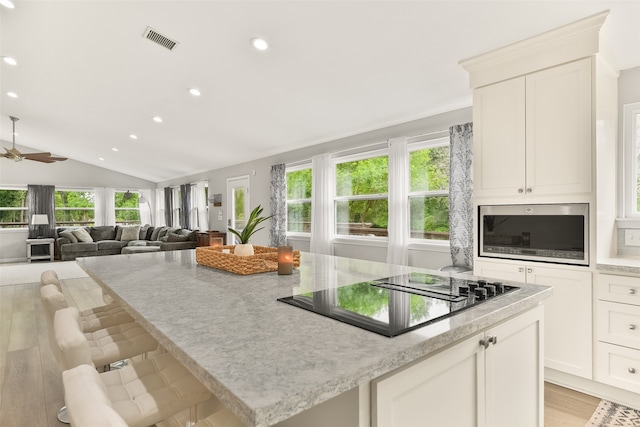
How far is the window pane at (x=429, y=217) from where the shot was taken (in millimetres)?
3898

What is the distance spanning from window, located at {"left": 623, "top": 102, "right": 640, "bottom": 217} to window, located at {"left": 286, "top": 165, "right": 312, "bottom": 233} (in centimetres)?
393

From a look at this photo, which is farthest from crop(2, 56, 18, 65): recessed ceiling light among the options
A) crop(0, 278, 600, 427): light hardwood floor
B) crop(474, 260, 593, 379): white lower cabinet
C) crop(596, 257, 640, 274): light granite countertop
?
crop(596, 257, 640, 274): light granite countertop

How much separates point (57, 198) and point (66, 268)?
11.5ft

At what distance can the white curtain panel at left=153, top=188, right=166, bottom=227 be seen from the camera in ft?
36.7

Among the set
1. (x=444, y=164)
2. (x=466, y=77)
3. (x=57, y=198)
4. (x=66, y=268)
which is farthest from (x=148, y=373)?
(x=57, y=198)

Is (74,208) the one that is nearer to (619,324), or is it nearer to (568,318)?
(568,318)

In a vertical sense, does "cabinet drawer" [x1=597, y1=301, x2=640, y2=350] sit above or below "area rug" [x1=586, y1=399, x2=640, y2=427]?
above

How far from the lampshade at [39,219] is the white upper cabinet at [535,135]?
406 inches

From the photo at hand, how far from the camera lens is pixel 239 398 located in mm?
584

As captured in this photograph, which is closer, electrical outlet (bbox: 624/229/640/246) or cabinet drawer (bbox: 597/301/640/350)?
cabinet drawer (bbox: 597/301/640/350)

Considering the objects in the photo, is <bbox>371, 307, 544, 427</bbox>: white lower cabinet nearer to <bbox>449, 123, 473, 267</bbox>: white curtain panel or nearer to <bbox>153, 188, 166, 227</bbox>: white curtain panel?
<bbox>449, 123, 473, 267</bbox>: white curtain panel

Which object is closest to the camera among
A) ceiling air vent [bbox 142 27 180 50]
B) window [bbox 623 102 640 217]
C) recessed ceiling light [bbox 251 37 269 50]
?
window [bbox 623 102 640 217]

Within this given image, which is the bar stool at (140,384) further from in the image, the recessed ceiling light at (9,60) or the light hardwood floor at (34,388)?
the recessed ceiling light at (9,60)

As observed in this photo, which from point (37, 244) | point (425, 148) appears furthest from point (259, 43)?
point (37, 244)
